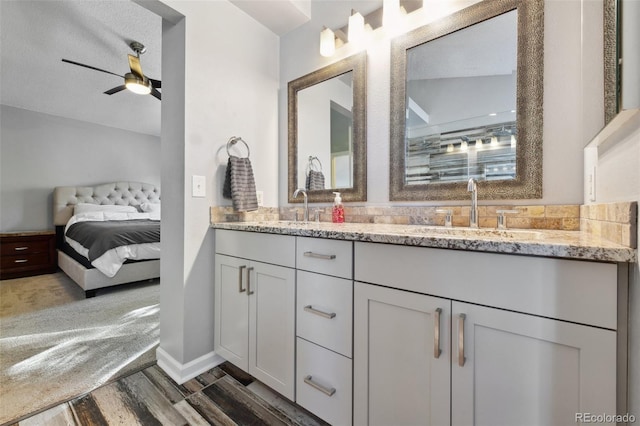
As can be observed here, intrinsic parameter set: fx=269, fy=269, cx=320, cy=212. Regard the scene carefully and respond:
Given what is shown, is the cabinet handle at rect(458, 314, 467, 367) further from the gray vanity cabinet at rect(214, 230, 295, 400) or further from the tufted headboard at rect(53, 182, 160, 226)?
the tufted headboard at rect(53, 182, 160, 226)

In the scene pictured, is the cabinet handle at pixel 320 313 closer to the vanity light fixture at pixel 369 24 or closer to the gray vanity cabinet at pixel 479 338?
the gray vanity cabinet at pixel 479 338

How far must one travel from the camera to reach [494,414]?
2.42 ft

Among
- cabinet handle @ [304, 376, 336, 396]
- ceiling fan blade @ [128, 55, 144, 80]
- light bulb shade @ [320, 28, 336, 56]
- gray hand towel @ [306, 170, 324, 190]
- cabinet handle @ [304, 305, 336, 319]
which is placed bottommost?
cabinet handle @ [304, 376, 336, 396]

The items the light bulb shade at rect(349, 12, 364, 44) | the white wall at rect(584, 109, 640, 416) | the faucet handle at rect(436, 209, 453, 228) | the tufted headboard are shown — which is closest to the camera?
the white wall at rect(584, 109, 640, 416)

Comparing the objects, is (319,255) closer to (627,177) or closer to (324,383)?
(324,383)

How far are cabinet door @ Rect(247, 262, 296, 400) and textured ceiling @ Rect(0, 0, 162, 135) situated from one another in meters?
2.34

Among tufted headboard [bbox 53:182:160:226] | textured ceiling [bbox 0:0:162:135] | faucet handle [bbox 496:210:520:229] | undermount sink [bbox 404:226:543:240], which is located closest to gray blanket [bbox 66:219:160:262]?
tufted headboard [bbox 53:182:160:226]

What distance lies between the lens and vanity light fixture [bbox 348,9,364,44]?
161 cm

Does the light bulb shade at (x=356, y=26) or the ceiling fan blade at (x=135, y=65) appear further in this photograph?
the ceiling fan blade at (x=135, y=65)

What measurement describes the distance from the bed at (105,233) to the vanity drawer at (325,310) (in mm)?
2599

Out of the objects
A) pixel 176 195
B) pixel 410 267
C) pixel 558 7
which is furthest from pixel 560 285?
pixel 176 195

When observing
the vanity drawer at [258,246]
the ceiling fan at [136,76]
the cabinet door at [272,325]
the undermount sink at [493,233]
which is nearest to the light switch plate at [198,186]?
the vanity drawer at [258,246]

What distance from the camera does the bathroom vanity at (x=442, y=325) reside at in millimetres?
624

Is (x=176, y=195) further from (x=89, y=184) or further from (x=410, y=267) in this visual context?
(x=89, y=184)
